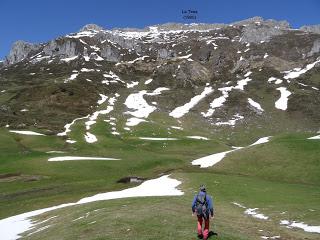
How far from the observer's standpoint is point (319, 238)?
1101 inches

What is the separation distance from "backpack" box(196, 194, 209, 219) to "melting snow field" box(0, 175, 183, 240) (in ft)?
57.1

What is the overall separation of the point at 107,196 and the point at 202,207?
30048 mm

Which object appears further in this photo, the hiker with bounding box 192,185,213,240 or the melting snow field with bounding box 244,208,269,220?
the melting snow field with bounding box 244,208,269,220

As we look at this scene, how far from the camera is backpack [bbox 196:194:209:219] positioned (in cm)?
2550

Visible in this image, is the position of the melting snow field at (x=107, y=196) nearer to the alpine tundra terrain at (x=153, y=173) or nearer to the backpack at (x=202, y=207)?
the alpine tundra terrain at (x=153, y=173)

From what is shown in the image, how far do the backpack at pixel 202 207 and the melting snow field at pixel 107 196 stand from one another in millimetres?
17405

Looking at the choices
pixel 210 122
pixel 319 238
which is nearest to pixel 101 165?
pixel 319 238

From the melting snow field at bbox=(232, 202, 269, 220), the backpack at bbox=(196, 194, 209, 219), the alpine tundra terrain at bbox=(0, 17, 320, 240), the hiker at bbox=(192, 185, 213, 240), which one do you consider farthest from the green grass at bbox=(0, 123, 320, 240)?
the backpack at bbox=(196, 194, 209, 219)

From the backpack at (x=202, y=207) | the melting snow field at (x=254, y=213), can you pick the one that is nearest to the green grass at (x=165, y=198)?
the melting snow field at (x=254, y=213)

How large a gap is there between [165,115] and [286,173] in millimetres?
121510

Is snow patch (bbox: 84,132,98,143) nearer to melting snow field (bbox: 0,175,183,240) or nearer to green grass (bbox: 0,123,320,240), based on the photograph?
green grass (bbox: 0,123,320,240)

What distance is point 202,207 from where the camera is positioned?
25547 mm

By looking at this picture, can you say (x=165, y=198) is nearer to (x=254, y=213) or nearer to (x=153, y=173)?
(x=254, y=213)

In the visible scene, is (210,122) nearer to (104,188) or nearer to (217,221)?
(104,188)
